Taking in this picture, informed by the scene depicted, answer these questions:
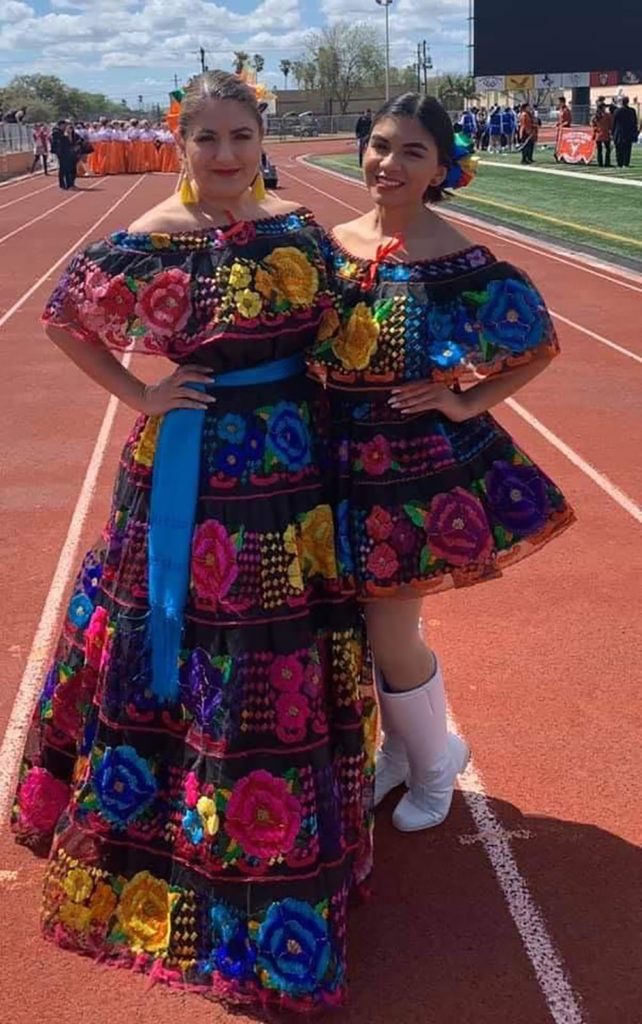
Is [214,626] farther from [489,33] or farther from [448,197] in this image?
[489,33]

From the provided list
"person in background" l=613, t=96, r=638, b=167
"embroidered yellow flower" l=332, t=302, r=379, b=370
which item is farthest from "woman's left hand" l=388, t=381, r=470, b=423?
"person in background" l=613, t=96, r=638, b=167

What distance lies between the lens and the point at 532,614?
4688mm

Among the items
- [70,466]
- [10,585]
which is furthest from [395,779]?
[70,466]

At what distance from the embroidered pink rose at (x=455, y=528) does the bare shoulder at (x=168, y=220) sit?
851 millimetres

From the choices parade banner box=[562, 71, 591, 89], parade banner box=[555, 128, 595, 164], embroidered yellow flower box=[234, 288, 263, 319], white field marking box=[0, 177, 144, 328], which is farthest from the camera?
parade banner box=[562, 71, 591, 89]

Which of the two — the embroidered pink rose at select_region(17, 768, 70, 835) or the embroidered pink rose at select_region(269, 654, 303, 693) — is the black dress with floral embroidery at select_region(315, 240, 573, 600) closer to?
the embroidered pink rose at select_region(269, 654, 303, 693)

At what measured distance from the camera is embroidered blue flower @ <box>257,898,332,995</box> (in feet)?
8.14

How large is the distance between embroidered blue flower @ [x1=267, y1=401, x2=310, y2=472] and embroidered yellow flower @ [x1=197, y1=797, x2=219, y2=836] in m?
0.79

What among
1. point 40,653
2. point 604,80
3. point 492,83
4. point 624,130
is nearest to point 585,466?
point 40,653

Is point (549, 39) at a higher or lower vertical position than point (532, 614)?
higher

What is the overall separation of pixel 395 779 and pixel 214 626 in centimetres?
114

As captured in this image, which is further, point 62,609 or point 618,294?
point 618,294

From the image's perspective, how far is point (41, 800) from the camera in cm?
309

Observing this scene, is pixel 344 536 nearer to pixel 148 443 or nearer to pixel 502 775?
pixel 148 443
